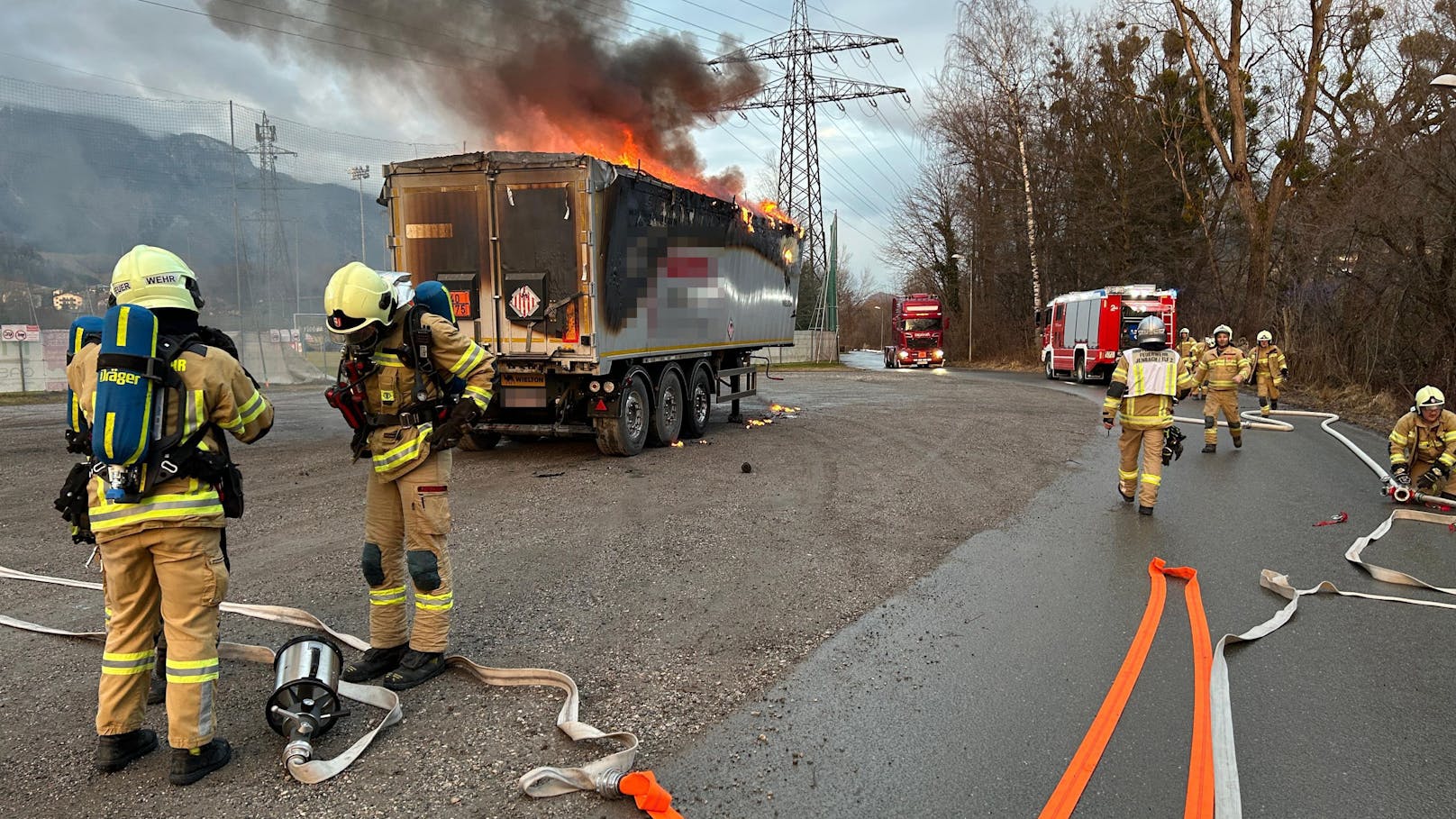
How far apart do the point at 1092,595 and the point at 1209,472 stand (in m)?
5.80

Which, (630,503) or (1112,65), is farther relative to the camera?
(1112,65)

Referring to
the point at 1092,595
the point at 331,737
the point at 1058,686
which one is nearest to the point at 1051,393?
the point at 1092,595

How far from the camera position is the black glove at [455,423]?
3709 mm

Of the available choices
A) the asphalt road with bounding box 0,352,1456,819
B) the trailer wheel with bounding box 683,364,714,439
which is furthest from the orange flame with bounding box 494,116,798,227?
the asphalt road with bounding box 0,352,1456,819

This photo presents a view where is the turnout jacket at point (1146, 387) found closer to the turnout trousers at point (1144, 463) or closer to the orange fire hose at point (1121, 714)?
the turnout trousers at point (1144, 463)

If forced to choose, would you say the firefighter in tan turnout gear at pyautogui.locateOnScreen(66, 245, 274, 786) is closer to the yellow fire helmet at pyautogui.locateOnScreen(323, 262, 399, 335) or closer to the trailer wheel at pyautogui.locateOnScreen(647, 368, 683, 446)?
the yellow fire helmet at pyautogui.locateOnScreen(323, 262, 399, 335)

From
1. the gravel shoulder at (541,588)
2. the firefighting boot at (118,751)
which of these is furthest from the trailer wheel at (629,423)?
the firefighting boot at (118,751)

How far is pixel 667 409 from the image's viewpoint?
1131 centimetres

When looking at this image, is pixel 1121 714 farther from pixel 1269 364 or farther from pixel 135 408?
pixel 1269 364

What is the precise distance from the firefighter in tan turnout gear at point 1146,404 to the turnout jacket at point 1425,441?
219 cm

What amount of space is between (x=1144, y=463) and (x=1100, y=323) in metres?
19.7

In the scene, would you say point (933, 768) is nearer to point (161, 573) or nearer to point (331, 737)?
point (331, 737)

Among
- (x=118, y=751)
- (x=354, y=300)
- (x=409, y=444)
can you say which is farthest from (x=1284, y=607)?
(x=118, y=751)

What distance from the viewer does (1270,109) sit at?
28.6m
